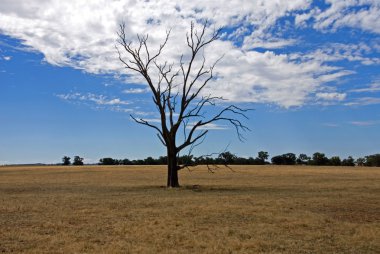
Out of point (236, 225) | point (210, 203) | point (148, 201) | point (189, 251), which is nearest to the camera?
point (189, 251)

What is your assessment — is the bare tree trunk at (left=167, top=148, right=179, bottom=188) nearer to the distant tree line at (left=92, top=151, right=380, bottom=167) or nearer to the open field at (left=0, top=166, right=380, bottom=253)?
the open field at (left=0, top=166, right=380, bottom=253)

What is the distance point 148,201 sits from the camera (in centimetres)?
2253

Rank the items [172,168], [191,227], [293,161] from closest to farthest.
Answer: [191,227], [172,168], [293,161]

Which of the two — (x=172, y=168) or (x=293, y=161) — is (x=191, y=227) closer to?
(x=172, y=168)

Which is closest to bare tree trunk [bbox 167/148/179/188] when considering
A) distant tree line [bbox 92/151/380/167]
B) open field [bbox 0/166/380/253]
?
open field [bbox 0/166/380/253]

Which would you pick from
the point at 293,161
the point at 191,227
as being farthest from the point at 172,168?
the point at 293,161

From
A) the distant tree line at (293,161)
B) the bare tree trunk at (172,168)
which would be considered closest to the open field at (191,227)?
the bare tree trunk at (172,168)

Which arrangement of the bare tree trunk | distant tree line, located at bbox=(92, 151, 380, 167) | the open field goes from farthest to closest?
distant tree line, located at bbox=(92, 151, 380, 167) → the bare tree trunk → the open field

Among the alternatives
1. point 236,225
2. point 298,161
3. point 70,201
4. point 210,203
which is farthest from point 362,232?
point 298,161

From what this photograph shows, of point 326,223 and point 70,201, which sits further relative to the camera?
point 70,201

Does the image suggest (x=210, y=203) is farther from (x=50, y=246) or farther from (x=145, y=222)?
(x=50, y=246)

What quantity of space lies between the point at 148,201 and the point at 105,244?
10.8m

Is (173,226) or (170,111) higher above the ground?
(170,111)

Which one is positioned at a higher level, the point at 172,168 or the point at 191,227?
the point at 172,168
